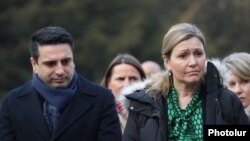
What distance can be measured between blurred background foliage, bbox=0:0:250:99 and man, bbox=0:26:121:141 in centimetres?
3349

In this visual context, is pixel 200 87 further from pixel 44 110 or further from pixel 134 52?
pixel 134 52

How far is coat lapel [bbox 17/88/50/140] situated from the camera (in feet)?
23.7

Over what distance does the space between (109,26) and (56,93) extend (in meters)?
42.2

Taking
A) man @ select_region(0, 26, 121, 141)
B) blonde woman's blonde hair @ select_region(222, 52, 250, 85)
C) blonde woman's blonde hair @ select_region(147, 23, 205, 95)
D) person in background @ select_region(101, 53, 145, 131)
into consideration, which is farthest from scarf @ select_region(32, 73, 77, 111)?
person in background @ select_region(101, 53, 145, 131)

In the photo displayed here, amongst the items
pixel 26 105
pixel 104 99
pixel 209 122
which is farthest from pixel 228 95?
pixel 26 105

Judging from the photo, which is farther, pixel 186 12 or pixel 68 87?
pixel 186 12

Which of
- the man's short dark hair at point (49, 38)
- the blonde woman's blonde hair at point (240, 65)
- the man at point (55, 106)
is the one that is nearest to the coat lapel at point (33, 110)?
the man at point (55, 106)

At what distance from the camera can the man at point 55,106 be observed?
7.23m

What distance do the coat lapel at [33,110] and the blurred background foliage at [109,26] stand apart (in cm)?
3355

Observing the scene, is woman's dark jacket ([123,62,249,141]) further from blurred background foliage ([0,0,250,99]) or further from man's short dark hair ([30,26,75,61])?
blurred background foliage ([0,0,250,99])

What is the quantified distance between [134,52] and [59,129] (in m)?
38.9

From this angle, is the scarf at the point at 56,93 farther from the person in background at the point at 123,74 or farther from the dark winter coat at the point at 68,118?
the person in background at the point at 123,74

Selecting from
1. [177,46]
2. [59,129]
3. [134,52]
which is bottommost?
[59,129]

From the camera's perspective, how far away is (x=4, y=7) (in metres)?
47.3
